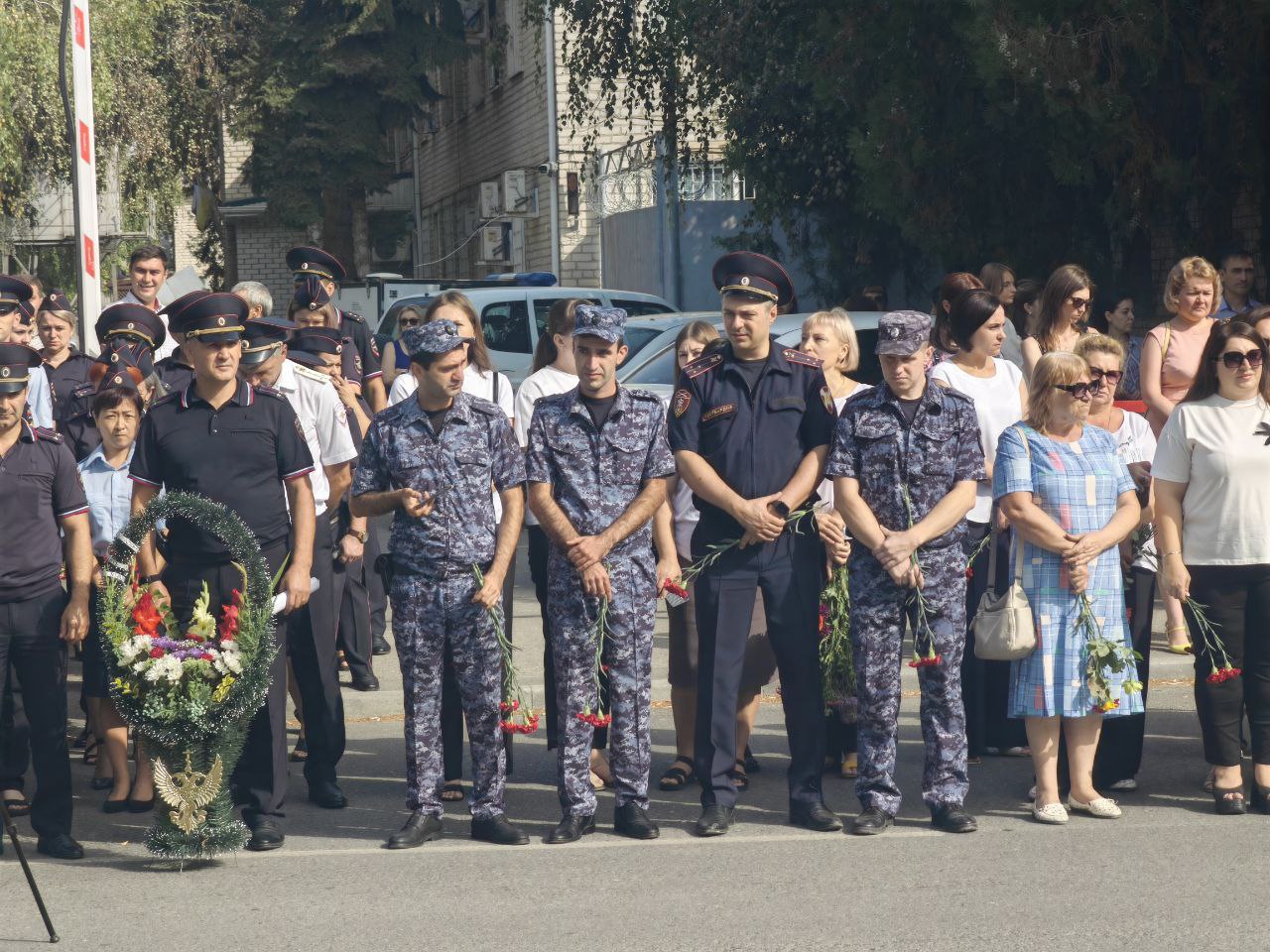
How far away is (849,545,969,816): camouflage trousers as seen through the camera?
638 cm

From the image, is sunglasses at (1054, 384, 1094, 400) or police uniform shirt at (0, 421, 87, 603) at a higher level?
sunglasses at (1054, 384, 1094, 400)

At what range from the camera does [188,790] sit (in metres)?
6.12

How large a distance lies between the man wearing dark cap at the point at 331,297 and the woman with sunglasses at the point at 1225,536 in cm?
475

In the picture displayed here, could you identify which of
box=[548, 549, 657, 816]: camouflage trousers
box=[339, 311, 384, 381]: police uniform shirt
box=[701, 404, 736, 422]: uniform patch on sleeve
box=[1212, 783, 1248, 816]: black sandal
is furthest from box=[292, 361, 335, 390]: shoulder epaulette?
box=[1212, 783, 1248, 816]: black sandal

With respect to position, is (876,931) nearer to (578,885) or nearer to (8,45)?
(578,885)

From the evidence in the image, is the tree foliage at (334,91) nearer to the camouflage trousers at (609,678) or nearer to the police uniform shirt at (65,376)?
the police uniform shirt at (65,376)

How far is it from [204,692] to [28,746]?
133cm

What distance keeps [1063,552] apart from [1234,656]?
867 mm

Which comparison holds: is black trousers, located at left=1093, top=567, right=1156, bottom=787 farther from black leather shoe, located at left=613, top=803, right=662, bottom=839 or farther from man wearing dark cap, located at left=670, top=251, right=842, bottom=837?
black leather shoe, located at left=613, top=803, right=662, bottom=839

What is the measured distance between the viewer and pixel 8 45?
855 inches

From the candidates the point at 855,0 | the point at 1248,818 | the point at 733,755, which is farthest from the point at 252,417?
the point at 855,0

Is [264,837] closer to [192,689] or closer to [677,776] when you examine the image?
[192,689]

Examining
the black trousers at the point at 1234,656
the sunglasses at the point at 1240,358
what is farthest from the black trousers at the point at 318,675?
the sunglasses at the point at 1240,358

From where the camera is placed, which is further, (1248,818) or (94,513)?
(94,513)
